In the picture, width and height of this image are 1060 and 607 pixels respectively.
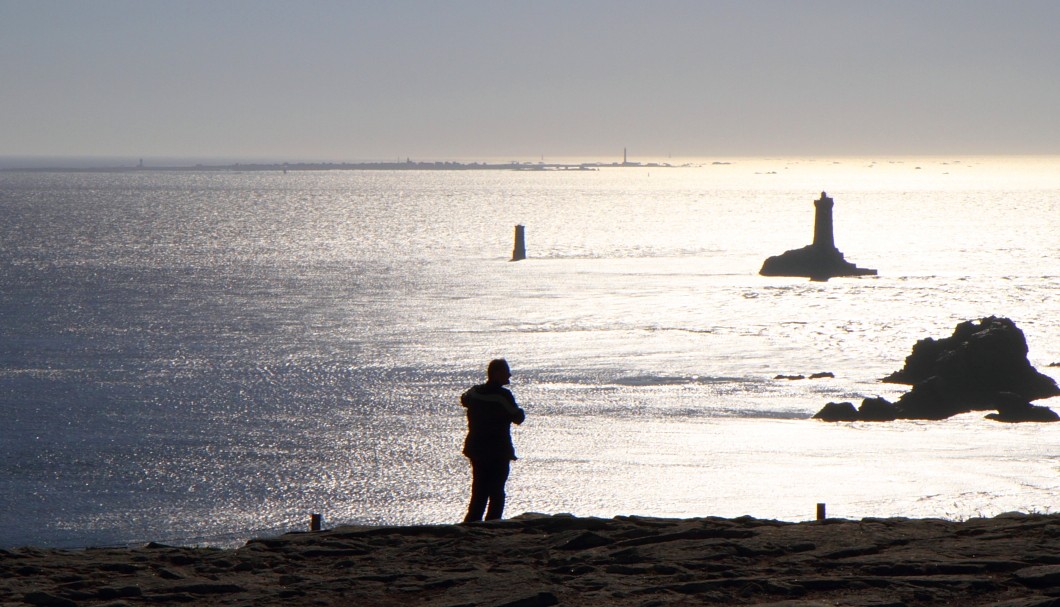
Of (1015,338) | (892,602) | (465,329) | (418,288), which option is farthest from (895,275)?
(892,602)

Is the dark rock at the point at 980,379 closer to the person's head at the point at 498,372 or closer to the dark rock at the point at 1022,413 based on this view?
the dark rock at the point at 1022,413

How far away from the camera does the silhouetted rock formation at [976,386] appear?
92.5 ft

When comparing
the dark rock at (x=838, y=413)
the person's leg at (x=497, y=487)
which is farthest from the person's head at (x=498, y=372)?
the dark rock at (x=838, y=413)

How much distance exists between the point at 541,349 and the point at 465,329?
19.1 feet

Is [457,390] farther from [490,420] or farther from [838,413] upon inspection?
[490,420]

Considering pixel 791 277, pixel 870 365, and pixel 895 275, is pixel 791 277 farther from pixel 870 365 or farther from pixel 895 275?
pixel 870 365

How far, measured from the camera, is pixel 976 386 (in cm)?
2991

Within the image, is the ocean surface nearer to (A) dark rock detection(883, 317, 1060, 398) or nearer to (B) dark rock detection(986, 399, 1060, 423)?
(B) dark rock detection(986, 399, 1060, 423)

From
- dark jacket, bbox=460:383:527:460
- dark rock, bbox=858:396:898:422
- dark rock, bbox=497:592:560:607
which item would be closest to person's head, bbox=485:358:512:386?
dark jacket, bbox=460:383:527:460

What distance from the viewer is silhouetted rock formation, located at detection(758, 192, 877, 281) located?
66.5 meters

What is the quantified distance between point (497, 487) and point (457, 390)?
22.0 meters

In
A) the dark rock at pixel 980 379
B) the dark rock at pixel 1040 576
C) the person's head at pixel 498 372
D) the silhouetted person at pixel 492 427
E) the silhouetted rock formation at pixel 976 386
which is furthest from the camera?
the dark rock at pixel 980 379

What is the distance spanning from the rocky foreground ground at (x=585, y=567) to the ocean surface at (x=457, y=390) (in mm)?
10470

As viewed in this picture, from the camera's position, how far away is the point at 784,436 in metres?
26.7
